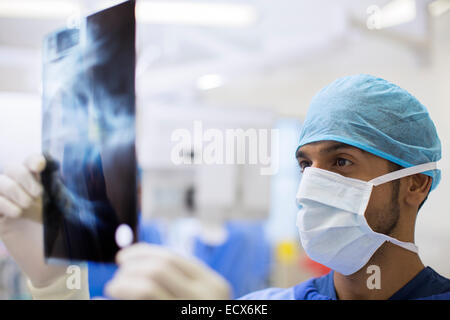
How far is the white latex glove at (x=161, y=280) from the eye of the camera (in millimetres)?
902

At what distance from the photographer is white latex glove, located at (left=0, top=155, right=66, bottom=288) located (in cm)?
114

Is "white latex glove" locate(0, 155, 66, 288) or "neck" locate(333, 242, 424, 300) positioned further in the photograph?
"white latex glove" locate(0, 155, 66, 288)

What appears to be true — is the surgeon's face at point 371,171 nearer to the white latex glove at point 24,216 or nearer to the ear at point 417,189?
the ear at point 417,189

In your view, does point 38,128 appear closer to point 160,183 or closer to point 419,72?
point 160,183

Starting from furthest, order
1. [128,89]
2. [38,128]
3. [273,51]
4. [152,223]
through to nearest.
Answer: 1. [273,51]
2. [152,223]
3. [38,128]
4. [128,89]

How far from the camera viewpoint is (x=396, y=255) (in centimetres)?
95

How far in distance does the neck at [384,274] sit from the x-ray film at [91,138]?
569mm

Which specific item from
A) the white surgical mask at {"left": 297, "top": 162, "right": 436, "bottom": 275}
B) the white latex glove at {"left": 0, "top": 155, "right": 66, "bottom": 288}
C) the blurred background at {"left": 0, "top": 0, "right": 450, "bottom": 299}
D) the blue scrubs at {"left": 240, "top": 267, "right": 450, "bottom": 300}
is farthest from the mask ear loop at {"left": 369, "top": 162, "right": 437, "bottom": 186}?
the white latex glove at {"left": 0, "top": 155, "right": 66, "bottom": 288}

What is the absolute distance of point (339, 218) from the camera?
3.05ft

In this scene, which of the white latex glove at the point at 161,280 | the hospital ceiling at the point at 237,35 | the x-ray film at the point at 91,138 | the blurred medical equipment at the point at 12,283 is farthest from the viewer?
the blurred medical equipment at the point at 12,283

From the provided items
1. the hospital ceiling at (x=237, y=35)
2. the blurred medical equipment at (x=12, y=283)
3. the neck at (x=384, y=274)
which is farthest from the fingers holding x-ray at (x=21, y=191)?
the neck at (x=384, y=274)

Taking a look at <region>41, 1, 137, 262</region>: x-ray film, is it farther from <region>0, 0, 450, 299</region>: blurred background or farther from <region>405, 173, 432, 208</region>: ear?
<region>405, 173, 432, 208</region>: ear
